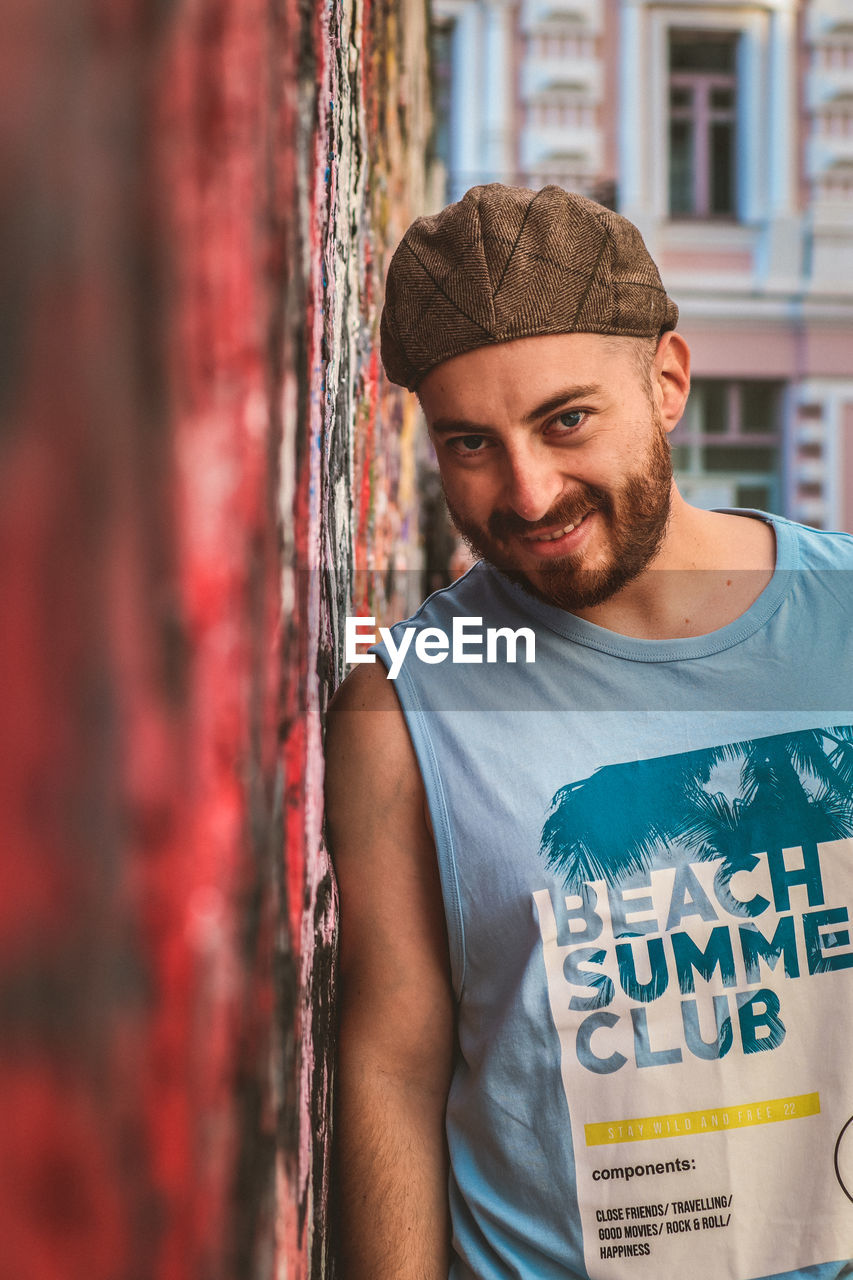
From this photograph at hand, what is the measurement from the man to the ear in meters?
0.09

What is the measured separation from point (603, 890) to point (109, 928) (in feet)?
2.69

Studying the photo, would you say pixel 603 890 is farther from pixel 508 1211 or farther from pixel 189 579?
pixel 189 579

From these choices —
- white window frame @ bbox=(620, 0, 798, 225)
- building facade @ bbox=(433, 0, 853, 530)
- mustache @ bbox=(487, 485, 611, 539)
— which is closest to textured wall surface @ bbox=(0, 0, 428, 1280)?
mustache @ bbox=(487, 485, 611, 539)

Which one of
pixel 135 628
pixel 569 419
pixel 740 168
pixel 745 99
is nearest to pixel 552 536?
pixel 569 419

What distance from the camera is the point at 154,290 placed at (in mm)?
505

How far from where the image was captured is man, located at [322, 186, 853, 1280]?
3.92ft

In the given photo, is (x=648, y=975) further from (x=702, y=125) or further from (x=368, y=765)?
(x=702, y=125)

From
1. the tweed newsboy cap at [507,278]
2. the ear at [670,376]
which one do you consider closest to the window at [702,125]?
the ear at [670,376]

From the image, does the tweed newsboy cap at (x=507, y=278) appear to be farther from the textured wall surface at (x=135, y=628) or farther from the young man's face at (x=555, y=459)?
the textured wall surface at (x=135, y=628)

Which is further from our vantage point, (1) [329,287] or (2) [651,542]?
(2) [651,542]

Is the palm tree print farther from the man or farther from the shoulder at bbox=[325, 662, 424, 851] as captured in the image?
the shoulder at bbox=[325, 662, 424, 851]

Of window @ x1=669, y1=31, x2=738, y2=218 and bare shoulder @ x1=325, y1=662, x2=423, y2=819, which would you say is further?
window @ x1=669, y1=31, x2=738, y2=218

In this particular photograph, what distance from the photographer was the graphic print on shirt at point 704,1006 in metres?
1.18

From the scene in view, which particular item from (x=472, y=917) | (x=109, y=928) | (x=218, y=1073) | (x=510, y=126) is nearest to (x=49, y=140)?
(x=109, y=928)
